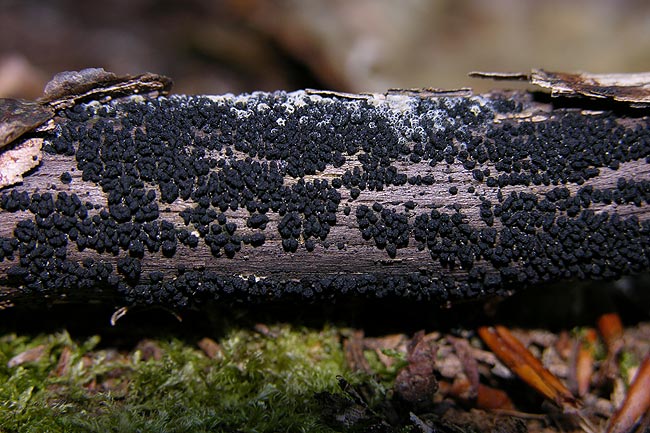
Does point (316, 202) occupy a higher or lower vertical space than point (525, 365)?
higher

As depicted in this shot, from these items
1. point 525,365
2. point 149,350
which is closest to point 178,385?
point 149,350

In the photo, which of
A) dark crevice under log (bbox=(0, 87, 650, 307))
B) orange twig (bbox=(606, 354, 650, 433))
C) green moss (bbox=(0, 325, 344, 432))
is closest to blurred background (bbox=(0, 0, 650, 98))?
dark crevice under log (bbox=(0, 87, 650, 307))

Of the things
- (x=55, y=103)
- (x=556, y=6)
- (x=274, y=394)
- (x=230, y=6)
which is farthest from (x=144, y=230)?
(x=556, y=6)

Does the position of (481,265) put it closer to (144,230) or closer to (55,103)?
(144,230)

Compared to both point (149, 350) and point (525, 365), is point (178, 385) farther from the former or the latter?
point (525, 365)

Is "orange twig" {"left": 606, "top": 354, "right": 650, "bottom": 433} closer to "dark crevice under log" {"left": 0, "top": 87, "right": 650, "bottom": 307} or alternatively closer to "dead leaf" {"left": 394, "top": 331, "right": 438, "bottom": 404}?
"dark crevice under log" {"left": 0, "top": 87, "right": 650, "bottom": 307}

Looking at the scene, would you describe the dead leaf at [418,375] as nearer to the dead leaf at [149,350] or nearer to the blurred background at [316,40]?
the dead leaf at [149,350]
